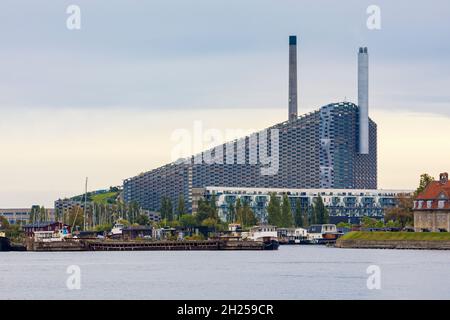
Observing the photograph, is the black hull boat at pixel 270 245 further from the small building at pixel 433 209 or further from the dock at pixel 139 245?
the small building at pixel 433 209

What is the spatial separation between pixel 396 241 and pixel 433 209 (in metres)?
8.06

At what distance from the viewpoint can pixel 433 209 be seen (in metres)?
180

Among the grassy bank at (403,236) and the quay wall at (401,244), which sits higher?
the grassy bank at (403,236)

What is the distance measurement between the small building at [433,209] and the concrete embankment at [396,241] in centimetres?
486

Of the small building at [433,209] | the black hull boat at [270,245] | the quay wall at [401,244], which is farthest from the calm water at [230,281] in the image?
the black hull boat at [270,245]

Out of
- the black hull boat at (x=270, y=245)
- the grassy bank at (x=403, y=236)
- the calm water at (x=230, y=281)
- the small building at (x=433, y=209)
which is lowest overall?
the calm water at (x=230, y=281)

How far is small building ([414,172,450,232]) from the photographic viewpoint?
178 m

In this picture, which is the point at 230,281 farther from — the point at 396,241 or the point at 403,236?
the point at 403,236

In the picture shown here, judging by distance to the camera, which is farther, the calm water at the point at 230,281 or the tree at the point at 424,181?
the tree at the point at 424,181

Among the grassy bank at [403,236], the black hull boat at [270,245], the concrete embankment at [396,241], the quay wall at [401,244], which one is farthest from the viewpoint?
the black hull boat at [270,245]

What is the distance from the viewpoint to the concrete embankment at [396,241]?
17000 centimetres

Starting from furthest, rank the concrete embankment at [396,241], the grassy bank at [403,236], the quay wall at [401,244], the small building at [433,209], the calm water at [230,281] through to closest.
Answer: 1. the small building at [433,209]
2. the grassy bank at [403,236]
3. the concrete embankment at [396,241]
4. the quay wall at [401,244]
5. the calm water at [230,281]
